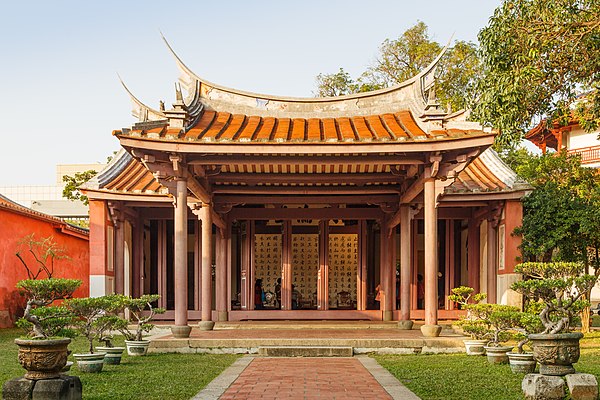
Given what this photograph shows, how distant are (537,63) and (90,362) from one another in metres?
7.61

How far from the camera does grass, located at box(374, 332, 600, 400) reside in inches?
308

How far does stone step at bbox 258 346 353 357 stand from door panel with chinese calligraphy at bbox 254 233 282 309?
6.79m

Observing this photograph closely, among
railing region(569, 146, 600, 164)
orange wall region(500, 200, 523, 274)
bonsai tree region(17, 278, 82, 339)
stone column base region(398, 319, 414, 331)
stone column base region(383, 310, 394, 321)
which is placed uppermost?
railing region(569, 146, 600, 164)

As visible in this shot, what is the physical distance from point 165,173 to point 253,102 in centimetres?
361

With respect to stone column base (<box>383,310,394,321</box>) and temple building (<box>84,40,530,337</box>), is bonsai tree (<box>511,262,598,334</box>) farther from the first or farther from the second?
stone column base (<box>383,310,394,321</box>)

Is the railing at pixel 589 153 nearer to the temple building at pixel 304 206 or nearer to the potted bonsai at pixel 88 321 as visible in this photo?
the temple building at pixel 304 206

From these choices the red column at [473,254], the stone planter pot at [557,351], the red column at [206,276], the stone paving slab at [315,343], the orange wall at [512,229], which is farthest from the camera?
the red column at [473,254]

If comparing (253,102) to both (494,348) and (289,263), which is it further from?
(494,348)

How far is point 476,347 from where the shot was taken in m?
11.3

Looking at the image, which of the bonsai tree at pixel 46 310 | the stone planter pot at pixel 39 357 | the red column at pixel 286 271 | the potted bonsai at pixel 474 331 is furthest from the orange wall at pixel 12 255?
the stone planter pot at pixel 39 357

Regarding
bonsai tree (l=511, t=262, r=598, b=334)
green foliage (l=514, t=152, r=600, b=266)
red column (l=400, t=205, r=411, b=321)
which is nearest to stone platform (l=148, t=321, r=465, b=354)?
red column (l=400, t=205, r=411, b=321)

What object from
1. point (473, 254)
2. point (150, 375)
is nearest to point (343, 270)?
point (473, 254)

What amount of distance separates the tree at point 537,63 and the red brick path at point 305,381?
4.48 meters

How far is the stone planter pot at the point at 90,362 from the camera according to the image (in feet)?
31.1
